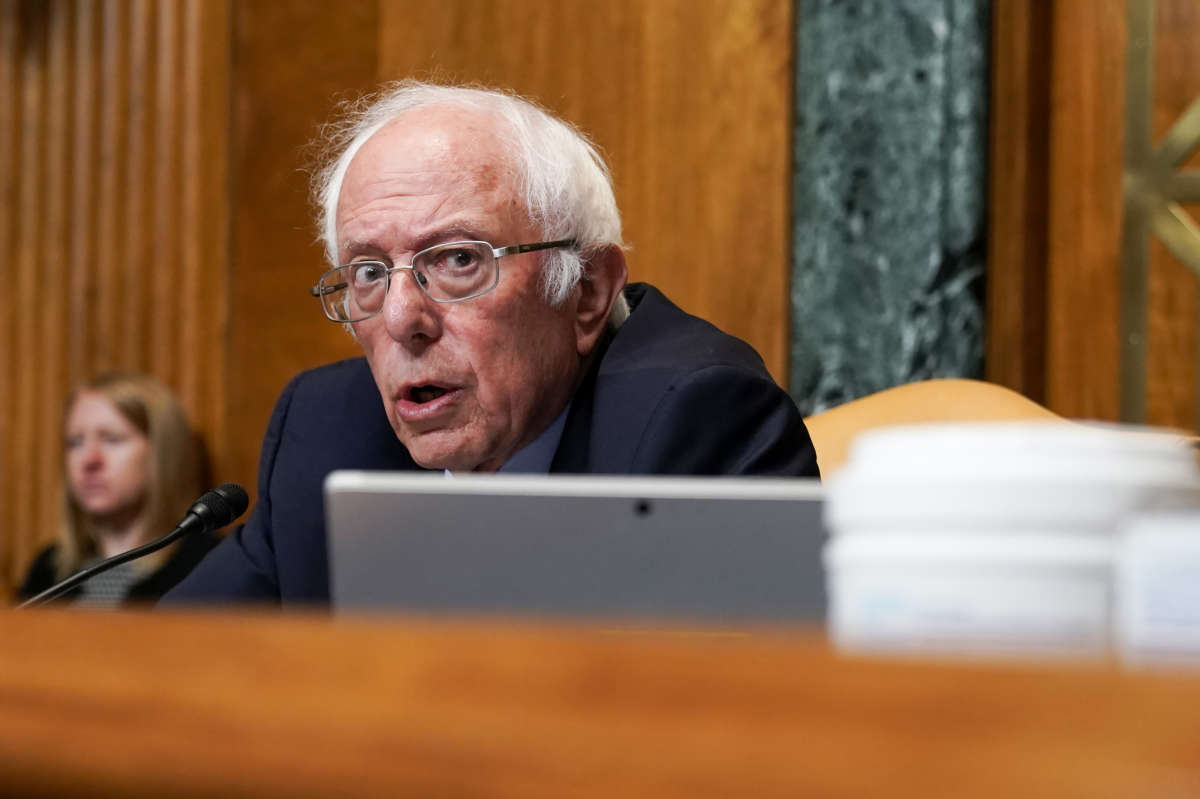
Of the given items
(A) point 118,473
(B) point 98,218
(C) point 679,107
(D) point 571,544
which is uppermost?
(C) point 679,107

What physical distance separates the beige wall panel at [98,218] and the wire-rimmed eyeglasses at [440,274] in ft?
7.33

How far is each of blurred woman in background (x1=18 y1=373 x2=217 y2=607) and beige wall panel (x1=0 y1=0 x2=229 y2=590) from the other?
0.42 feet

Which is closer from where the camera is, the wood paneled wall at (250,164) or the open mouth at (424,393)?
the open mouth at (424,393)

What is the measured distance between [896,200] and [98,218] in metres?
2.48

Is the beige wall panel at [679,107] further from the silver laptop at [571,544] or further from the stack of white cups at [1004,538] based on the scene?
the stack of white cups at [1004,538]

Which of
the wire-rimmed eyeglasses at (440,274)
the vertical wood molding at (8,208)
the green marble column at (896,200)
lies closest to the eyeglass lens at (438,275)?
the wire-rimmed eyeglasses at (440,274)

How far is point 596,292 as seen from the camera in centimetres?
193

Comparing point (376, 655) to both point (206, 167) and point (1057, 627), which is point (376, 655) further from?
point (206, 167)

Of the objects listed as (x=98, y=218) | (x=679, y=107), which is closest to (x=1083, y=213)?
(x=679, y=107)

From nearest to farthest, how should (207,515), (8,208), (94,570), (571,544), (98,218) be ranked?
(571,544)
(94,570)
(207,515)
(98,218)
(8,208)

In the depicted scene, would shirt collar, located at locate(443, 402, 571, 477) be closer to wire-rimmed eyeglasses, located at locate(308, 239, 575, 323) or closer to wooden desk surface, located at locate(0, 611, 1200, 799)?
wire-rimmed eyeglasses, located at locate(308, 239, 575, 323)

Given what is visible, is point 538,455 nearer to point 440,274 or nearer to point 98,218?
point 440,274

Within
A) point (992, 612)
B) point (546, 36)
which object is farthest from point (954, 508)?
point (546, 36)

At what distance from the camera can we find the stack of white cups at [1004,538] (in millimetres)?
507
